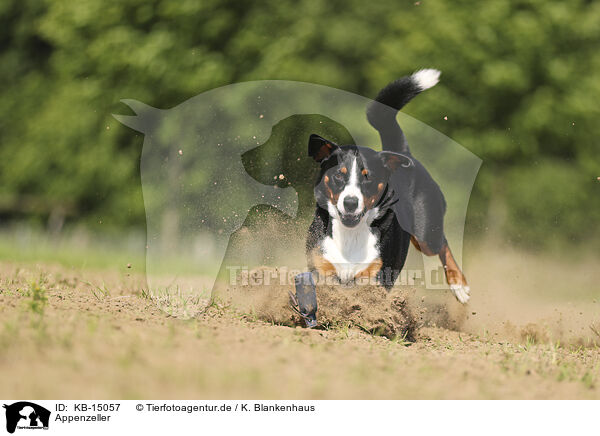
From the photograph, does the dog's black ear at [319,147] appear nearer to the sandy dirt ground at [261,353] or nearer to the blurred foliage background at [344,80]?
the sandy dirt ground at [261,353]

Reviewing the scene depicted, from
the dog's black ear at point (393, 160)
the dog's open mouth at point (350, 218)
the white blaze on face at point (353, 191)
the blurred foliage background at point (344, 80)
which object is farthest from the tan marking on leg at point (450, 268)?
the blurred foliage background at point (344, 80)

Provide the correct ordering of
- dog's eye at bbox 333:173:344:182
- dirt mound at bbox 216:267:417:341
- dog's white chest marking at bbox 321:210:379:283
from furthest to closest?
1. dog's white chest marking at bbox 321:210:379:283
2. dog's eye at bbox 333:173:344:182
3. dirt mound at bbox 216:267:417:341

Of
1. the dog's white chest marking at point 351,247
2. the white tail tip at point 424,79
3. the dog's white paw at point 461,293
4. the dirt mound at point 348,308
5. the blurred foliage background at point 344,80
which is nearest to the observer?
the dirt mound at point 348,308

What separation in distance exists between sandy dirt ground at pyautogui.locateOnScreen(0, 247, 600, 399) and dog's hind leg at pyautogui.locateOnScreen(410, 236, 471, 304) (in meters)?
0.23

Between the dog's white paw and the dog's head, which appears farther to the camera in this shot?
the dog's white paw

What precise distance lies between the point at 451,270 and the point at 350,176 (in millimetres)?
1609

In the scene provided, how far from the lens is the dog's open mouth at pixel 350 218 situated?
476 cm

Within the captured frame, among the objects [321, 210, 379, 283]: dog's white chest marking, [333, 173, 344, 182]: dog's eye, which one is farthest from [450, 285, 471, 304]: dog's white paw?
[333, 173, 344, 182]: dog's eye

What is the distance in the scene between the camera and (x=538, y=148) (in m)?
9.92

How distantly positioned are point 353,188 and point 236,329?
1.39m

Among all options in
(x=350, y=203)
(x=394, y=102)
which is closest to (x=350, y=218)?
(x=350, y=203)

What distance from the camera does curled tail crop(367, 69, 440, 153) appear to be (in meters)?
5.22

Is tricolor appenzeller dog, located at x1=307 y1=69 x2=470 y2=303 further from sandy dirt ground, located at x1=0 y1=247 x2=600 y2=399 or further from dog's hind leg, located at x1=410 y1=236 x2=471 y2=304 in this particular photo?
sandy dirt ground, located at x1=0 y1=247 x2=600 y2=399
